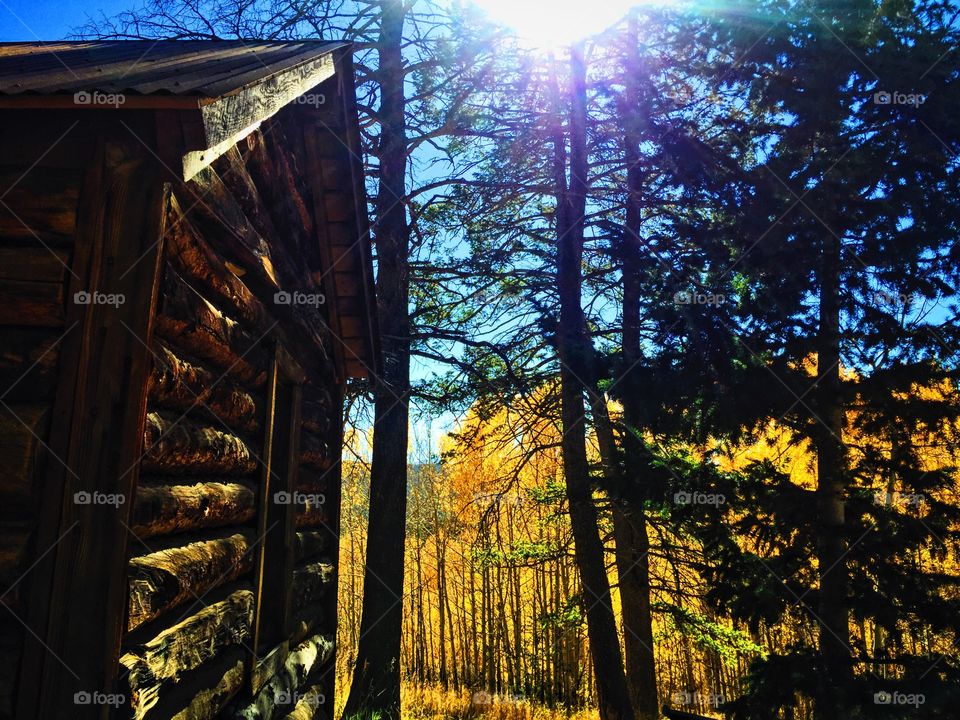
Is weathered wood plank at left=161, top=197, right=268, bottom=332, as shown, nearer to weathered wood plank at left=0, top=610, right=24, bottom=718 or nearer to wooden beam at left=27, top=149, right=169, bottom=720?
wooden beam at left=27, top=149, right=169, bottom=720

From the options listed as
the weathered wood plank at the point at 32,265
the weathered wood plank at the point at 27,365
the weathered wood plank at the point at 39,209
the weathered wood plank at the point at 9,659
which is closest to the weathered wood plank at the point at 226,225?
the weathered wood plank at the point at 39,209

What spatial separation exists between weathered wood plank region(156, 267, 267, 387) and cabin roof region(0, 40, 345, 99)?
75 cm

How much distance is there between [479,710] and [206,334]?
578 inches

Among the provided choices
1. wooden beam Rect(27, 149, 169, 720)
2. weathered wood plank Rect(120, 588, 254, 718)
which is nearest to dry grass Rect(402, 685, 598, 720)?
weathered wood plank Rect(120, 588, 254, 718)

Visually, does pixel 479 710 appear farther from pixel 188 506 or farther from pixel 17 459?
pixel 17 459

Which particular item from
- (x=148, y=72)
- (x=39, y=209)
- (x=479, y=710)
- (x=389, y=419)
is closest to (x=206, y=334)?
(x=39, y=209)

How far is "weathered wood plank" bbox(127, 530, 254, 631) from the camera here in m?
2.61

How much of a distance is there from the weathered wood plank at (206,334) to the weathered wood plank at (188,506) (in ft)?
2.19

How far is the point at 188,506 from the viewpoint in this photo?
321 centimetres

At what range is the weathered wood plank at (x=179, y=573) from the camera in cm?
261

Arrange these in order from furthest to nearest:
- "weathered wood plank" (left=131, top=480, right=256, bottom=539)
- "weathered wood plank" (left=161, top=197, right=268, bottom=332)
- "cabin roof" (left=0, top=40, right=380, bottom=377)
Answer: "weathered wood plank" (left=161, top=197, right=268, bottom=332)
"weathered wood plank" (left=131, top=480, right=256, bottom=539)
"cabin roof" (left=0, top=40, right=380, bottom=377)

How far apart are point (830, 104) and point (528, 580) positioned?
17950mm

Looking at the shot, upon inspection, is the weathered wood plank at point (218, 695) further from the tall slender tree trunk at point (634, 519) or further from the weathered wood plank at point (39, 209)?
the tall slender tree trunk at point (634, 519)

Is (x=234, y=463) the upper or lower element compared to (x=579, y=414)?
lower
